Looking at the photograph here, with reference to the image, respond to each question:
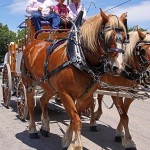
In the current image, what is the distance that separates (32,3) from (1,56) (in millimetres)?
47619

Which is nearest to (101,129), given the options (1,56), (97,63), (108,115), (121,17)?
A: (108,115)

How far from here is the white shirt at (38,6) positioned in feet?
24.8

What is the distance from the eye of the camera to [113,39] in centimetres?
402

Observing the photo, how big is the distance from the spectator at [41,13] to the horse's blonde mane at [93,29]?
9.26 feet

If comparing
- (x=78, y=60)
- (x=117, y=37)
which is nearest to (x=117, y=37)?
(x=117, y=37)

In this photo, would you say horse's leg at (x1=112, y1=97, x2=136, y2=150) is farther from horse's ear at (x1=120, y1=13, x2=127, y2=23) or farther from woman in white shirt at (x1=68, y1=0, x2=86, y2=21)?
woman in white shirt at (x1=68, y1=0, x2=86, y2=21)

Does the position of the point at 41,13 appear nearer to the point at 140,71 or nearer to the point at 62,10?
the point at 62,10

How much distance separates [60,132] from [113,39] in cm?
326

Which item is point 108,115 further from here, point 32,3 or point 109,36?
point 109,36

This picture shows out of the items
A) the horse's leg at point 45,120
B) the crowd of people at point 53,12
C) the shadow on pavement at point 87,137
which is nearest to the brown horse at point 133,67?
the shadow on pavement at point 87,137

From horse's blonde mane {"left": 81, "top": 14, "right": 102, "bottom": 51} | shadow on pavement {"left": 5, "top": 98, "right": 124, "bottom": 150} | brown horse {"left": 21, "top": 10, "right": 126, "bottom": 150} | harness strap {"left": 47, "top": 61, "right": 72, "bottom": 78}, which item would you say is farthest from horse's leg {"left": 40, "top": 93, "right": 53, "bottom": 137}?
horse's blonde mane {"left": 81, "top": 14, "right": 102, "bottom": 51}

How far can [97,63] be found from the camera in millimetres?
4594

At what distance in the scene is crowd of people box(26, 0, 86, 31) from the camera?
7.34 meters

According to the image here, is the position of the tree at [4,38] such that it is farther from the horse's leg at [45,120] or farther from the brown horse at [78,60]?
the brown horse at [78,60]
